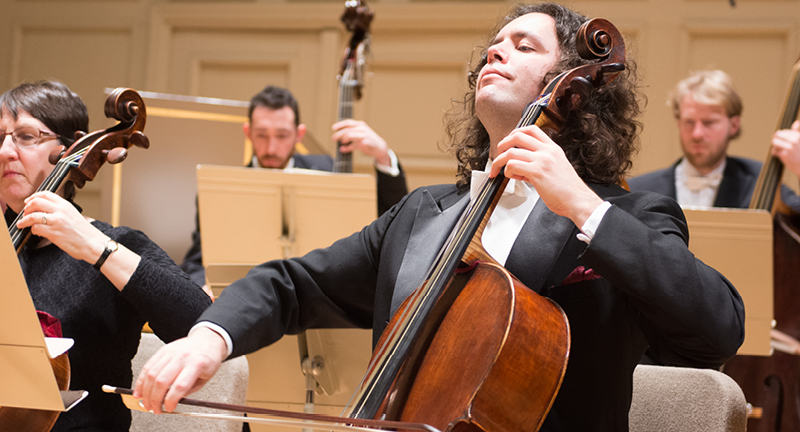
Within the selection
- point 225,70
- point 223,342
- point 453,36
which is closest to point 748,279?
point 223,342

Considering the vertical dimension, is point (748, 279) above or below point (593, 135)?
below

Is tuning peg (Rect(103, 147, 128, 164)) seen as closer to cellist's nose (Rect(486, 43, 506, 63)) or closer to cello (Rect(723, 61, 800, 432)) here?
cellist's nose (Rect(486, 43, 506, 63))

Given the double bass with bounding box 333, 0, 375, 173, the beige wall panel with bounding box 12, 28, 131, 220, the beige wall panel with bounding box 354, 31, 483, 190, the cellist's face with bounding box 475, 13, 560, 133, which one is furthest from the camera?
the beige wall panel with bounding box 12, 28, 131, 220

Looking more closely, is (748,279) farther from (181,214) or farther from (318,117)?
(318,117)

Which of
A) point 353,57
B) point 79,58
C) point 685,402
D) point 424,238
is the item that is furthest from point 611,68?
point 79,58

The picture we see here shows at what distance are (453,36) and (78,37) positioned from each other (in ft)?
7.60

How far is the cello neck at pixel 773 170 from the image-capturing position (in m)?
2.40

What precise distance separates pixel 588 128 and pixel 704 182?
75.1 inches

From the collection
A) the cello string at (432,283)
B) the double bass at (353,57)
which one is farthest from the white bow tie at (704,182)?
the cello string at (432,283)

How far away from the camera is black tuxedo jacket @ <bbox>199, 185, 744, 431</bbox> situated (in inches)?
40.6

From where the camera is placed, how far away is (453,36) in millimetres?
4254

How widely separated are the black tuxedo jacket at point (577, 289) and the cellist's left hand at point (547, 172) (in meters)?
0.04

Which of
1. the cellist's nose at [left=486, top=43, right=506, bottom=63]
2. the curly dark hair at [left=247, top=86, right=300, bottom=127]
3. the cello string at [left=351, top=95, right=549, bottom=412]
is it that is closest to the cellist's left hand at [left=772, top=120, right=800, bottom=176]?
the cellist's nose at [left=486, top=43, right=506, bottom=63]

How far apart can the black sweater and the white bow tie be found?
7.20 feet
